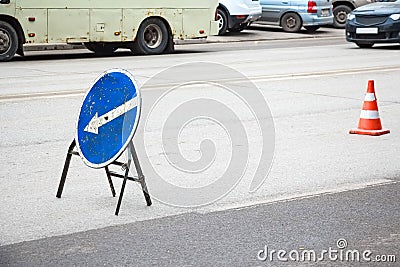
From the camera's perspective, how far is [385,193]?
733cm

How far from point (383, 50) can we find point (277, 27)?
10.5m

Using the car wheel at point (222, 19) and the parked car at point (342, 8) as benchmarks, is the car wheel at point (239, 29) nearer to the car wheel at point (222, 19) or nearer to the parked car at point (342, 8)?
the car wheel at point (222, 19)

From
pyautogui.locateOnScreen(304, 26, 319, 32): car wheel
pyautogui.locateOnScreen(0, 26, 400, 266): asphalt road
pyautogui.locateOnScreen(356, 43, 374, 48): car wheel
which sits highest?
pyautogui.locateOnScreen(0, 26, 400, 266): asphalt road

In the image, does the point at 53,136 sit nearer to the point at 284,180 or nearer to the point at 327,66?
the point at 284,180

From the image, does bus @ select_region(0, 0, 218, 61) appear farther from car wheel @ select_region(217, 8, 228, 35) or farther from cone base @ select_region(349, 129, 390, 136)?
cone base @ select_region(349, 129, 390, 136)

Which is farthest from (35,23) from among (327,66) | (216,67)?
(327,66)

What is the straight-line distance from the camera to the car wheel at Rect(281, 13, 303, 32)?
3084 cm

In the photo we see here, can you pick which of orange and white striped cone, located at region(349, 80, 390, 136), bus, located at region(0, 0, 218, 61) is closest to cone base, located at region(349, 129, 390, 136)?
orange and white striped cone, located at region(349, 80, 390, 136)

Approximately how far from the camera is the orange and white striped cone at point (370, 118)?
401 inches

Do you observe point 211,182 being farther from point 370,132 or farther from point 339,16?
point 339,16

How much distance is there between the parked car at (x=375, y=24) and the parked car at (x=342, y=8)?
31.7ft

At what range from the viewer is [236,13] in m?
28.2

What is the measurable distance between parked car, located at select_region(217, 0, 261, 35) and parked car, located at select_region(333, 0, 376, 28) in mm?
5732

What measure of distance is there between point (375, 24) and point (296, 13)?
8.36 m
